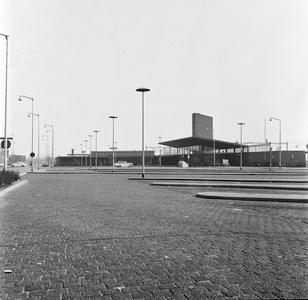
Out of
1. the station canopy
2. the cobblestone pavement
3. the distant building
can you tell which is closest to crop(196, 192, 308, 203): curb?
the cobblestone pavement

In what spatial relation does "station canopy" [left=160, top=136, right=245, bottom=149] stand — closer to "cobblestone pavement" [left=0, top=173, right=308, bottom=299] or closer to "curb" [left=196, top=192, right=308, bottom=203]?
"curb" [left=196, top=192, right=308, bottom=203]

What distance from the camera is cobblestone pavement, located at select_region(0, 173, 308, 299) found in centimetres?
433

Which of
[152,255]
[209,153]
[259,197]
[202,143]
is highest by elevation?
[202,143]

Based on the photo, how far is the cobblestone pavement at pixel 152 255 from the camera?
14.2 feet

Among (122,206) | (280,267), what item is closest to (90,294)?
(280,267)

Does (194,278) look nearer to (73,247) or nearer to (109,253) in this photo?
(109,253)

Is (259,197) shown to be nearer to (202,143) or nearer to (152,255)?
(152,255)

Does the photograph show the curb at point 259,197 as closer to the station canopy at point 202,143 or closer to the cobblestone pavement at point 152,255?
the cobblestone pavement at point 152,255

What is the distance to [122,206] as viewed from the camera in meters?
12.0

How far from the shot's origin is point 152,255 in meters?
5.89

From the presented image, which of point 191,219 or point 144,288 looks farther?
point 191,219

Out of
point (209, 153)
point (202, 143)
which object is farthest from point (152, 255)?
point (209, 153)

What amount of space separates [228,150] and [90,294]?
277 feet

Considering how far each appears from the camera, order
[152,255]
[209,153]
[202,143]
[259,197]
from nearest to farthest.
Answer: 1. [152,255]
2. [259,197]
3. [202,143]
4. [209,153]
